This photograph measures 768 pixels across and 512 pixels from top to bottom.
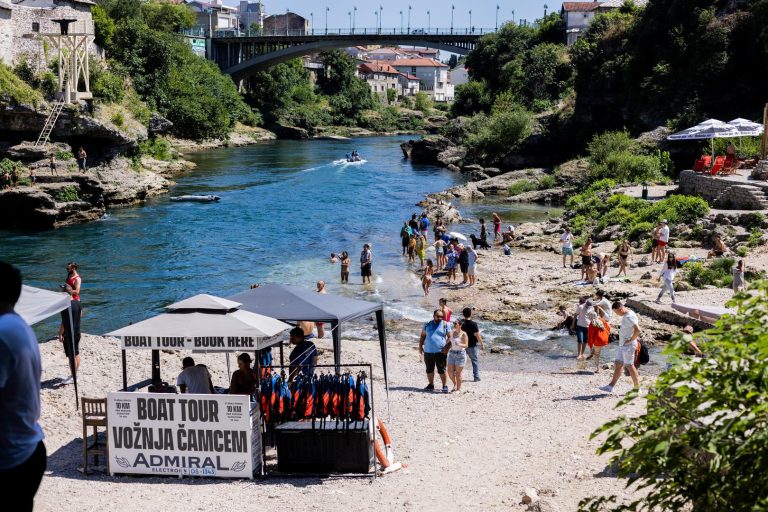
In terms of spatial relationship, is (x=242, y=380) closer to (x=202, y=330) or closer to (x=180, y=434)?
(x=202, y=330)

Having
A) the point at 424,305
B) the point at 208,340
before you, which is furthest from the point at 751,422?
the point at 424,305

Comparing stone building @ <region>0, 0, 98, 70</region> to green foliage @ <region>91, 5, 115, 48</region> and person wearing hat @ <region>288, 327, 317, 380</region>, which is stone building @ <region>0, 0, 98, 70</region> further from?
person wearing hat @ <region>288, 327, 317, 380</region>

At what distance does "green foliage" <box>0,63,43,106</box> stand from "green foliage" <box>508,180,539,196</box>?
25.4 metres

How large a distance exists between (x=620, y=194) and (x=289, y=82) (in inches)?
3171

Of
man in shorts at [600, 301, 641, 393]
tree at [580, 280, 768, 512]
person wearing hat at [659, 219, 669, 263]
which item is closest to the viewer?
tree at [580, 280, 768, 512]

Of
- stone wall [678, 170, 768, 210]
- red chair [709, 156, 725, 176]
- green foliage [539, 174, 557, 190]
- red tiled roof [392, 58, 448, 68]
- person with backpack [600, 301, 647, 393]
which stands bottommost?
green foliage [539, 174, 557, 190]

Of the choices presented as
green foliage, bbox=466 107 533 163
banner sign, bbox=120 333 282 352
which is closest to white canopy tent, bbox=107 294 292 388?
banner sign, bbox=120 333 282 352

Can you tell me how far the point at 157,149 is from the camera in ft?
200

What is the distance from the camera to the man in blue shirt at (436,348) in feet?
49.7

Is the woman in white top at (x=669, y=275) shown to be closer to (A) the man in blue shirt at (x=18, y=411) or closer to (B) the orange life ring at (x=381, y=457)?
(B) the orange life ring at (x=381, y=457)

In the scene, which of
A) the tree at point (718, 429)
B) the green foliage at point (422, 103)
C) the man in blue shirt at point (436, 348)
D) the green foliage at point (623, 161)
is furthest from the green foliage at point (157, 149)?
the green foliage at point (422, 103)

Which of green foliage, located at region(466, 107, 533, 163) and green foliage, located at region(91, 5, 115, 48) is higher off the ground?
green foliage, located at region(91, 5, 115, 48)

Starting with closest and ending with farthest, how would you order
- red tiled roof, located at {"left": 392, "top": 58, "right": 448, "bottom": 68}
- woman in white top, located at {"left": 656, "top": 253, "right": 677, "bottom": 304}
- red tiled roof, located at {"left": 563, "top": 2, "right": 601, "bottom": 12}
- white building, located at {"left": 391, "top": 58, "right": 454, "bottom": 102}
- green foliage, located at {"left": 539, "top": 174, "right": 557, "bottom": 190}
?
woman in white top, located at {"left": 656, "top": 253, "right": 677, "bottom": 304} < green foliage, located at {"left": 539, "top": 174, "right": 557, "bottom": 190} < red tiled roof, located at {"left": 563, "top": 2, "right": 601, "bottom": 12} < red tiled roof, located at {"left": 392, "top": 58, "right": 448, "bottom": 68} < white building, located at {"left": 391, "top": 58, "right": 454, "bottom": 102}

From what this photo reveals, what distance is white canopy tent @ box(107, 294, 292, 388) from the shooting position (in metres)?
10.8
